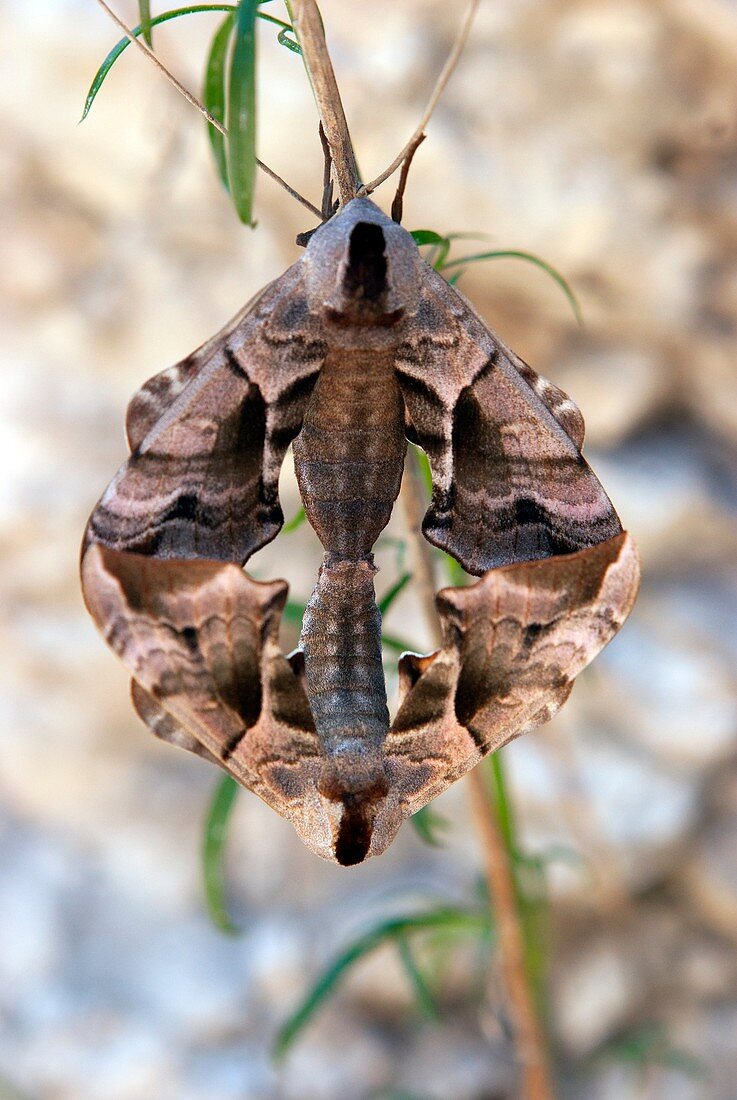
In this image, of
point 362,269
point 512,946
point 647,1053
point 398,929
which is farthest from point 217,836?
point 647,1053

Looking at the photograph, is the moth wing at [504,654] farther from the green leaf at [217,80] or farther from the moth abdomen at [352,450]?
the green leaf at [217,80]

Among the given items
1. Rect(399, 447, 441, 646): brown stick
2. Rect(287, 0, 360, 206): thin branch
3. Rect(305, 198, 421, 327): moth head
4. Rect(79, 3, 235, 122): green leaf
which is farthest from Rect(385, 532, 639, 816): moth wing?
Rect(79, 3, 235, 122): green leaf

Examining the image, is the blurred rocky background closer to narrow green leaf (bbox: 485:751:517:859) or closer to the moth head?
narrow green leaf (bbox: 485:751:517:859)

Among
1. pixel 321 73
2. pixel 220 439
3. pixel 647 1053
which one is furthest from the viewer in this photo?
pixel 647 1053

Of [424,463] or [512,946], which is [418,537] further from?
[512,946]

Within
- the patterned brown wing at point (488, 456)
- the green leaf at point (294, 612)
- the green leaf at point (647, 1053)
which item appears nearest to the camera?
the patterned brown wing at point (488, 456)

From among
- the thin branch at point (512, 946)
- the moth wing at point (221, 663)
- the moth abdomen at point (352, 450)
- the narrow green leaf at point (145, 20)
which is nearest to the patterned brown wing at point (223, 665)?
A: the moth wing at point (221, 663)

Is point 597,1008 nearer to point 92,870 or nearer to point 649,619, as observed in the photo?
point 649,619
